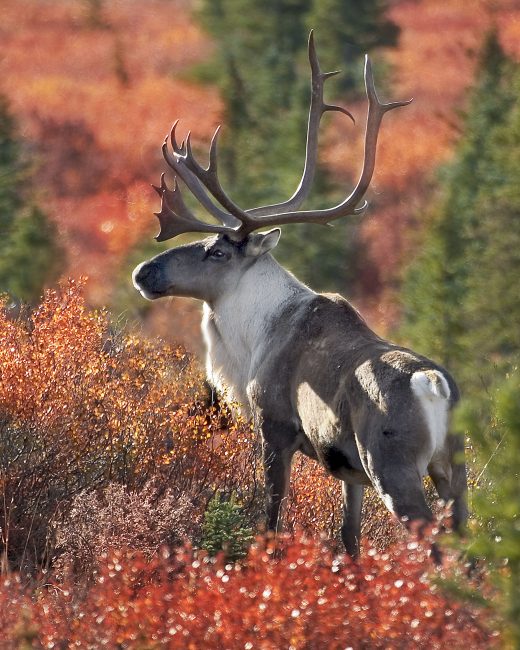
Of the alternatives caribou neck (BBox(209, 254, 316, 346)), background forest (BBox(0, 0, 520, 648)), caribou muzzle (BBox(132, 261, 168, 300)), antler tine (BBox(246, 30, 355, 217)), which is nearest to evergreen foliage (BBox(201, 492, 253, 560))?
background forest (BBox(0, 0, 520, 648))

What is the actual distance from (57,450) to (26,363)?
1.76ft

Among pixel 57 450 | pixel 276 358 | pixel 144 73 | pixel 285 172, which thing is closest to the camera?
pixel 57 450

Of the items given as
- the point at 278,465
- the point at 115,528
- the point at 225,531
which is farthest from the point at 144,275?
the point at 115,528

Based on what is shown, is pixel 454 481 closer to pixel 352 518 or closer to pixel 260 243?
pixel 352 518

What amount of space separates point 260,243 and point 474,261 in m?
19.7

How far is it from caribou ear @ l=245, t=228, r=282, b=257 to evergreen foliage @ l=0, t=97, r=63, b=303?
16.0 meters

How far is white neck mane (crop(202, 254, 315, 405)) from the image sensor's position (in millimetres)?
8031

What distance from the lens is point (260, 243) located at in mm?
8305

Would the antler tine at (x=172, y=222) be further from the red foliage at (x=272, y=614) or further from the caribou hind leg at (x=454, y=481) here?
the red foliage at (x=272, y=614)

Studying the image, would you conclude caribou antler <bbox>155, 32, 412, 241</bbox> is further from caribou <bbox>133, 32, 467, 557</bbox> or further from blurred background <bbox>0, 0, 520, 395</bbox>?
blurred background <bbox>0, 0, 520, 395</bbox>

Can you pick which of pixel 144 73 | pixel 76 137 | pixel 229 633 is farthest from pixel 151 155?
pixel 229 633

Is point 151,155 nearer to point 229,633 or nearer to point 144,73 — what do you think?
point 144,73

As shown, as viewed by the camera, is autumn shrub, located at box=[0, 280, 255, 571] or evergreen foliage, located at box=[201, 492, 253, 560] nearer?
evergreen foliage, located at box=[201, 492, 253, 560]

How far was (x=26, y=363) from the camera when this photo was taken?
286 inches
